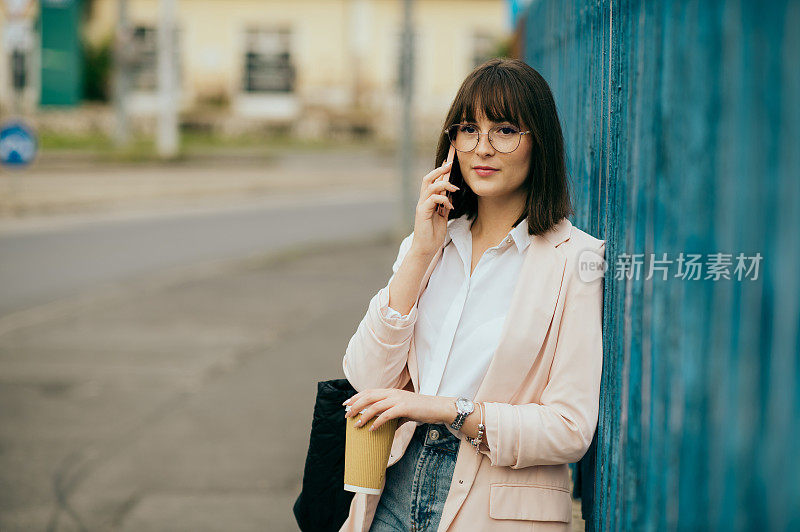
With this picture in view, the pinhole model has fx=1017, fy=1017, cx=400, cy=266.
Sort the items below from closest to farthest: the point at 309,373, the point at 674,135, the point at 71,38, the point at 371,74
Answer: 1. the point at 674,135
2. the point at 309,373
3. the point at 71,38
4. the point at 371,74

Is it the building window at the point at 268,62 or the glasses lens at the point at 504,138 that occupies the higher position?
the building window at the point at 268,62

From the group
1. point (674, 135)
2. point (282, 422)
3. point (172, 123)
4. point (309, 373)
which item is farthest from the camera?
point (172, 123)

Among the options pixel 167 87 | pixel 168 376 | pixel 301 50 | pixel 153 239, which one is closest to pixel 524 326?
pixel 168 376

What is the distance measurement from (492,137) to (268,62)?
31483 mm

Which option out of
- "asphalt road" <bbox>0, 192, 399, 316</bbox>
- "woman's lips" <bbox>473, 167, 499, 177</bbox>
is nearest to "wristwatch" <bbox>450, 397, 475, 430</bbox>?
"woman's lips" <bbox>473, 167, 499, 177</bbox>

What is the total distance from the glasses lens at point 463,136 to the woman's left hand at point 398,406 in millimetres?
574

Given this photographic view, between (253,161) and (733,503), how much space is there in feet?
76.5

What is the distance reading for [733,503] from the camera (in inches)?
60.9

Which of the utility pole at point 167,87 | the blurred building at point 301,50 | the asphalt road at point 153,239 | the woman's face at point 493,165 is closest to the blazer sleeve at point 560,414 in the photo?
the woman's face at point 493,165

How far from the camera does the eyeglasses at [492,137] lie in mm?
2273

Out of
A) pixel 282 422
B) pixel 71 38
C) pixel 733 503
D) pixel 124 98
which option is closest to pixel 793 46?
pixel 733 503

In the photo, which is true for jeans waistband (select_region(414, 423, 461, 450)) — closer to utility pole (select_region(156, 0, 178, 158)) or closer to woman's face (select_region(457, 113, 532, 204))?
woman's face (select_region(457, 113, 532, 204))

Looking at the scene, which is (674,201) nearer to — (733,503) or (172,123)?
(733,503)

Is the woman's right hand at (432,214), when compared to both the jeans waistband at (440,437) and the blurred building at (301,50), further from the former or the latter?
the blurred building at (301,50)
